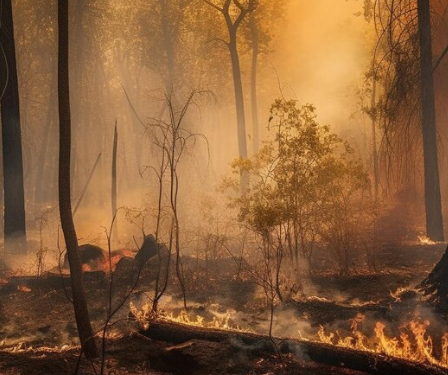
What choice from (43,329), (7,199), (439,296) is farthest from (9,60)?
(439,296)

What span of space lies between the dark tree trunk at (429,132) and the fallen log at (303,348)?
9.88 metres

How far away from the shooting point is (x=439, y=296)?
25.3 ft

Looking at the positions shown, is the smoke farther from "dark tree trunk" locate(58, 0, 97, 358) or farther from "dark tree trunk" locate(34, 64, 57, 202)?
"dark tree trunk" locate(58, 0, 97, 358)

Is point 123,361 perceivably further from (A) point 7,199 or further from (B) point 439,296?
(A) point 7,199

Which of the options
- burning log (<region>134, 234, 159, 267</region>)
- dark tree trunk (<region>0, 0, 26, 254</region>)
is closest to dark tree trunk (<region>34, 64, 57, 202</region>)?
dark tree trunk (<region>0, 0, 26, 254</region>)

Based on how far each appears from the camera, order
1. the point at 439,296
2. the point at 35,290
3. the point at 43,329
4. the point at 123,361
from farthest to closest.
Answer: the point at 35,290
the point at 43,329
the point at 439,296
the point at 123,361

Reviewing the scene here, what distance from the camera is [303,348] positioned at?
611 centimetres

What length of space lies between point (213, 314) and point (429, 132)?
27.9 feet

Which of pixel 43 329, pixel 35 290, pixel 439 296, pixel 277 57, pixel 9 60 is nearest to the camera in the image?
pixel 439 296

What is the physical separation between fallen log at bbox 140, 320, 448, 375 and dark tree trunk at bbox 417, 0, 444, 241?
9885 mm

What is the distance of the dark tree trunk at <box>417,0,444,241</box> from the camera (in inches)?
547

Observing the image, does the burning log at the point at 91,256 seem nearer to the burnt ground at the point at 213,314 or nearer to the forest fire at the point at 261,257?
the forest fire at the point at 261,257

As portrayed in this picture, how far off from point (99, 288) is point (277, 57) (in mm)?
30469

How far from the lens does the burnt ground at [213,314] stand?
611 cm
